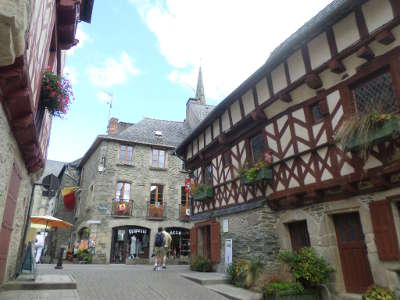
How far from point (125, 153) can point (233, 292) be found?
45.2 ft

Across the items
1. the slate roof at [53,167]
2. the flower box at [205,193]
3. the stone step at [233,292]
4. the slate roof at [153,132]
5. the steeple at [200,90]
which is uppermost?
the steeple at [200,90]

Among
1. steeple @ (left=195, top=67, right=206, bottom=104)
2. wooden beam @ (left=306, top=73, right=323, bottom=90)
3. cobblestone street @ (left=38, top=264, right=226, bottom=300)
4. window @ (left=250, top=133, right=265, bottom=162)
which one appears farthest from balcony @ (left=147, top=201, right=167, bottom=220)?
steeple @ (left=195, top=67, right=206, bottom=104)

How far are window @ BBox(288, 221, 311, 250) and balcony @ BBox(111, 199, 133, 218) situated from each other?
1220cm

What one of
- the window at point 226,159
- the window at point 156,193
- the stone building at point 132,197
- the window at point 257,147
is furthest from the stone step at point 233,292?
the window at point 156,193

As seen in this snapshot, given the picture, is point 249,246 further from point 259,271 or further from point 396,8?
point 396,8

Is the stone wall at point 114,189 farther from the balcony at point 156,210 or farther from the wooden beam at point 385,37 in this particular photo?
the wooden beam at point 385,37

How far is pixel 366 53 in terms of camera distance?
586 centimetres

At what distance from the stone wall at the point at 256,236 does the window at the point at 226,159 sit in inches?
65.7

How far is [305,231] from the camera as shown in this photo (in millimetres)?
7500

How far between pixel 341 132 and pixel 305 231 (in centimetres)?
280

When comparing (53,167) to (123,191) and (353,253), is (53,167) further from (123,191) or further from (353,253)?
(353,253)

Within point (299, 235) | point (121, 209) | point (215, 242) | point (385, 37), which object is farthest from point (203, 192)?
point (121, 209)

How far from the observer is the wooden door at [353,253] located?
604 centimetres

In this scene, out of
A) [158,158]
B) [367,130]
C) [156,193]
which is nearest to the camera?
[367,130]
